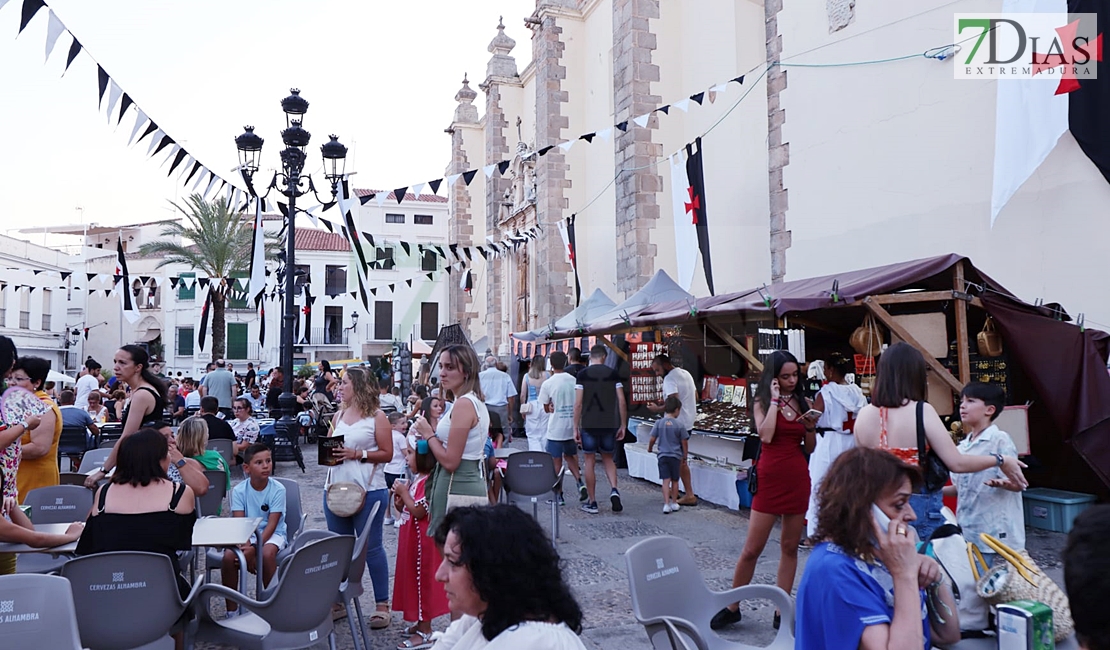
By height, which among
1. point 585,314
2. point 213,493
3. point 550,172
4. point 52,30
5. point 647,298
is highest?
point 550,172

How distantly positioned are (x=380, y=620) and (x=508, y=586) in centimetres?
325

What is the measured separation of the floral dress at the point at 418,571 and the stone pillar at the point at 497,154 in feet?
73.8

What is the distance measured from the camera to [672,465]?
8.47m

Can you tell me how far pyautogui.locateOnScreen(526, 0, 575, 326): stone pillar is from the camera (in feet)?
69.6

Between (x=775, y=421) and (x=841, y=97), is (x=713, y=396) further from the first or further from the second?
(x=775, y=421)

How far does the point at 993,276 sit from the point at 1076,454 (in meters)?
2.32

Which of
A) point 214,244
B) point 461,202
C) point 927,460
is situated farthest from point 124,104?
point 461,202

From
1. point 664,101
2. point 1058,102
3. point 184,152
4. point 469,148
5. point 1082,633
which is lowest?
point 1082,633

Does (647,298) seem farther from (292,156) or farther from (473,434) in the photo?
(473,434)

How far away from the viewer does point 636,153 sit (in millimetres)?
16484

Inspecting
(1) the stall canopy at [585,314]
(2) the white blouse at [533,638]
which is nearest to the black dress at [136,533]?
(2) the white blouse at [533,638]

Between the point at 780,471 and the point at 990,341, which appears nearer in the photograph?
the point at 780,471

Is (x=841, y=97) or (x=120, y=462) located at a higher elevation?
(x=841, y=97)

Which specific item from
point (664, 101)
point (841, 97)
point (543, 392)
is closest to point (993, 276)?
point (841, 97)
